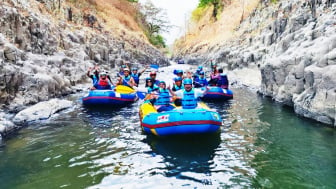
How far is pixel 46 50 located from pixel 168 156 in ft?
40.3

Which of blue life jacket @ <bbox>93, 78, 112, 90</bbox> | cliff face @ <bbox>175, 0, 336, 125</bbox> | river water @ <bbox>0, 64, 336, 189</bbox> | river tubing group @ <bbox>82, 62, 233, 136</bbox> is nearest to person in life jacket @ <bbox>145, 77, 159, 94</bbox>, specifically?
river tubing group @ <bbox>82, 62, 233, 136</bbox>

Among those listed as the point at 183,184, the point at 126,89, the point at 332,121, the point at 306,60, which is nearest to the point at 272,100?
the point at 306,60

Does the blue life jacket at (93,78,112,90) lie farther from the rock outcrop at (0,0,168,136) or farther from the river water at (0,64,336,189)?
the river water at (0,64,336,189)

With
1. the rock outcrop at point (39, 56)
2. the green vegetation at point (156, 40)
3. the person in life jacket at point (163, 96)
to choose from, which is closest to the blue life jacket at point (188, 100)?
the person in life jacket at point (163, 96)

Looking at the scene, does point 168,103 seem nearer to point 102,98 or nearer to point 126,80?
point 102,98

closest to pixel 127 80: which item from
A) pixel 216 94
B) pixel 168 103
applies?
pixel 216 94

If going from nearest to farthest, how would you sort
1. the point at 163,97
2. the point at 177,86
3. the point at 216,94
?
the point at 163,97 < the point at 177,86 < the point at 216,94

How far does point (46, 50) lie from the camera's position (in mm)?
15773

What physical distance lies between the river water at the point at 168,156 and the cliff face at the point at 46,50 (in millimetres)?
2537

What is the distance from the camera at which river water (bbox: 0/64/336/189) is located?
4891mm

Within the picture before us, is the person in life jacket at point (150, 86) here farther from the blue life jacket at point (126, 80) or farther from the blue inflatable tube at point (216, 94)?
the blue inflatable tube at point (216, 94)

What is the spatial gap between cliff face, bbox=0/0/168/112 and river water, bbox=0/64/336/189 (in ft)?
8.32

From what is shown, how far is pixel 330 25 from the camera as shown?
11117mm

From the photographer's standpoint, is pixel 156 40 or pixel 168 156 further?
pixel 156 40
